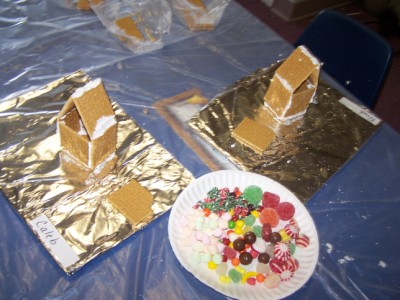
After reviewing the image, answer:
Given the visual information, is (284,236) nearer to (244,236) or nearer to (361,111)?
(244,236)

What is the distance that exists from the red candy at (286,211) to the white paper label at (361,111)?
1.66 feet

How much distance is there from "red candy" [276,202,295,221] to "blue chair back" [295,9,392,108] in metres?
0.63

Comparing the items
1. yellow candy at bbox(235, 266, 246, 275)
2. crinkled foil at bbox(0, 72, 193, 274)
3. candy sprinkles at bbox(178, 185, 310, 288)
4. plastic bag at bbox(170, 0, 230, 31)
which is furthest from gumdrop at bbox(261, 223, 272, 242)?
plastic bag at bbox(170, 0, 230, 31)

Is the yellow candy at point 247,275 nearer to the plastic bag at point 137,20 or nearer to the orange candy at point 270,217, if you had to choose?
the orange candy at point 270,217

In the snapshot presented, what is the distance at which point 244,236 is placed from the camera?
915 millimetres

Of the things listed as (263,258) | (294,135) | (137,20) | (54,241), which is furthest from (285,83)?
(54,241)

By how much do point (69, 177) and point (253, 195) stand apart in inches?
19.2

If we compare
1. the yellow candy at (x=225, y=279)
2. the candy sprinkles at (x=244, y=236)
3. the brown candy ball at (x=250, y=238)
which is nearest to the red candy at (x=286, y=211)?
the candy sprinkles at (x=244, y=236)

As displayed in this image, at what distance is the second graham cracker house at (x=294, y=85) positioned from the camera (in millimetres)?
1126

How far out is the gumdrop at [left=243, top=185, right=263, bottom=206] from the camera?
3.19 ft

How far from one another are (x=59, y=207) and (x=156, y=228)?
24 centimetres

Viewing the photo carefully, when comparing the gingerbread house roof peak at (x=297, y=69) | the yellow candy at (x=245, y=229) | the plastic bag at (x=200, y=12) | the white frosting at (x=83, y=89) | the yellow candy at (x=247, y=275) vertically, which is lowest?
the yellow candy at (x=247, y=275)

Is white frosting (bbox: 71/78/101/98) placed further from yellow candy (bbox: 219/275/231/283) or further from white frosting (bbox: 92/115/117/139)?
yellow candy (bbox: 219/275/231/283)

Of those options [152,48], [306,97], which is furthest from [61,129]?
[306,97]
